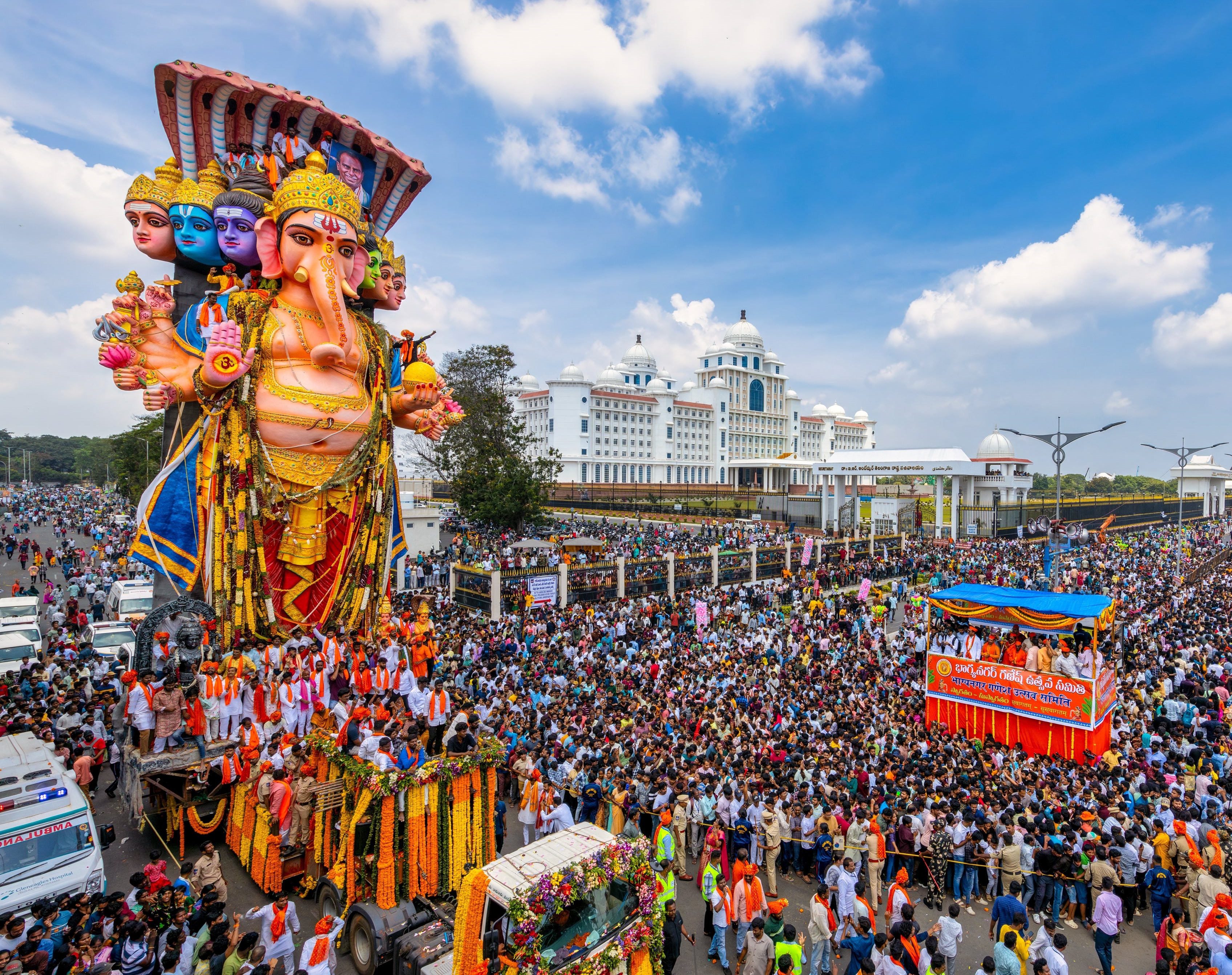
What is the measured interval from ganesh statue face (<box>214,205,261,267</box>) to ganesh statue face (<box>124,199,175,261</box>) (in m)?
0.89

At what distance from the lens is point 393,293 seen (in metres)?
15.0

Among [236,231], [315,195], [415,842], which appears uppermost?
[315,195]

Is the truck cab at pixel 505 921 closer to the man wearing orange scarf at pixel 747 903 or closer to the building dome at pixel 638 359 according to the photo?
the man wearing orange scarf at pixel 747 903

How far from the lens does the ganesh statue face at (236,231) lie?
1247cm

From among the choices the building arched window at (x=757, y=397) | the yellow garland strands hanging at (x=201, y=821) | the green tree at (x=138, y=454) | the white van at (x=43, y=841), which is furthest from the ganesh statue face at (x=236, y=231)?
the building arched window at (x=757, y=397)

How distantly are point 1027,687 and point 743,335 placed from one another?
78982 mm

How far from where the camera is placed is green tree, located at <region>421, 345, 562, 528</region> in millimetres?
32281

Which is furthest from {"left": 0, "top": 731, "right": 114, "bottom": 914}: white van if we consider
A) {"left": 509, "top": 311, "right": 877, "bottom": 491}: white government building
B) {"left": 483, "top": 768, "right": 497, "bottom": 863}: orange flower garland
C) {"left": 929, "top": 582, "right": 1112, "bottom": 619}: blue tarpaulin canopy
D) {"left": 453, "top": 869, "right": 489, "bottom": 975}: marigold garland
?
{"left": 509, "top": 311, "right": 877, "bottom": 491}: white government building

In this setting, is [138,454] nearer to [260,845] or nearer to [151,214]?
[151,214]

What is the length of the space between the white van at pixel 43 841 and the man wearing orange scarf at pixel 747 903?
6185 mm

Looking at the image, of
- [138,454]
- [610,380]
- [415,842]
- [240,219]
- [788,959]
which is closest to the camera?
[788,959]

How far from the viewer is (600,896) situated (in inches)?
213

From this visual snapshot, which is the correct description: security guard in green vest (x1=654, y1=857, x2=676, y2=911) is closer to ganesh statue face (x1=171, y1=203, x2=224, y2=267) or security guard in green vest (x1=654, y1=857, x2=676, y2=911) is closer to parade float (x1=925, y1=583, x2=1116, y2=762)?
parade float (x1=925, y1=583, x2=1116, y2=762)

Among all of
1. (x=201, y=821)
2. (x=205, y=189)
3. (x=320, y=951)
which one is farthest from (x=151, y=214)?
(x=320, y=951)
